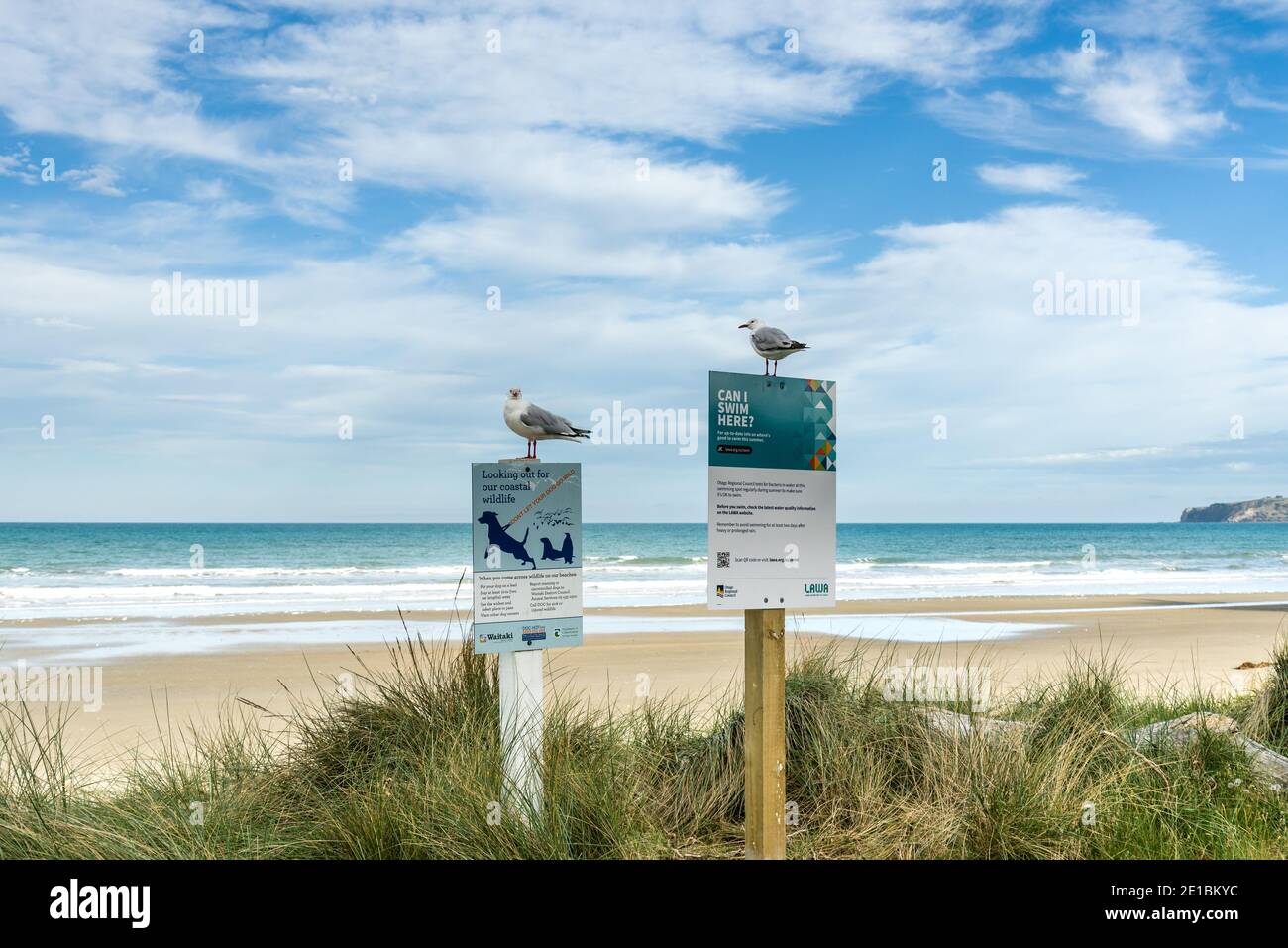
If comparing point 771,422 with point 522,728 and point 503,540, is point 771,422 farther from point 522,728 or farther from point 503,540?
point 522,728

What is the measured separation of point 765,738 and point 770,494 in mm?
1183

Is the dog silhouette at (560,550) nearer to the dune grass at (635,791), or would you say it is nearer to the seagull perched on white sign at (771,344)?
the dune grass at (635,791)

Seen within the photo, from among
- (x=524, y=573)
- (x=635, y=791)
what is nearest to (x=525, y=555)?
(x=524, y=573)

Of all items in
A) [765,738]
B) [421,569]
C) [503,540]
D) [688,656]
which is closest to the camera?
[765,738]

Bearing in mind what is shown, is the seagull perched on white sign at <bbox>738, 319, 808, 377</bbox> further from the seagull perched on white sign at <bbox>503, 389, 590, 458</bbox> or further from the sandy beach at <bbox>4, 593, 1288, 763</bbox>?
the sandy beach at <bbox>4, 593, 1288, 763</bbox>

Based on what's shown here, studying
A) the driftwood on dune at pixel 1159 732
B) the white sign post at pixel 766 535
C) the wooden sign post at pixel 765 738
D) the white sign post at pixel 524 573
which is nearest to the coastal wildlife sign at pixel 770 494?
the white sign post at pixel 766 535

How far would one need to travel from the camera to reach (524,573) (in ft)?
17.5

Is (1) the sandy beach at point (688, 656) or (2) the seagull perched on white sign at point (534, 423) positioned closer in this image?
(2) the seagull perched on white sign at point (534, 423)

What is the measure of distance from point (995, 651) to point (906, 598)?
1208cm

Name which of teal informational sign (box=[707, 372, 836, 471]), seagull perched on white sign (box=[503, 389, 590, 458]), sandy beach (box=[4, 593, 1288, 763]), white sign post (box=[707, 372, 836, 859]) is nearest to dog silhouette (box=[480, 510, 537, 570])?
seagull perched on white sign (box=[503, 389, 590, 458])

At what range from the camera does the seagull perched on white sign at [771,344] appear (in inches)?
204
